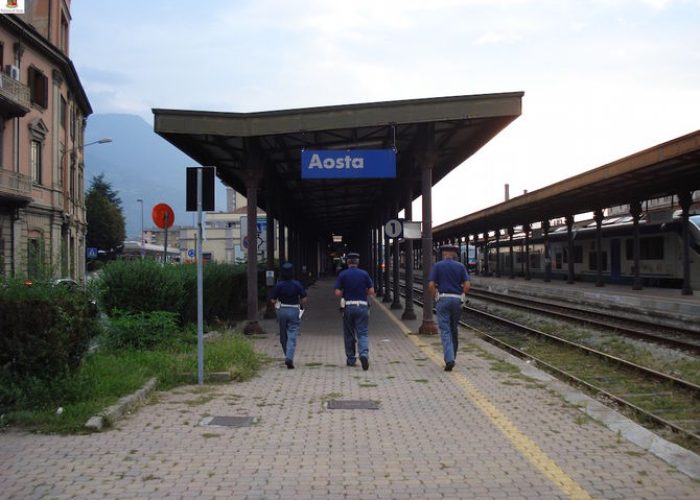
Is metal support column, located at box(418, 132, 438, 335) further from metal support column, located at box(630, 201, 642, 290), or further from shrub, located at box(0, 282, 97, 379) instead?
metal support column, located at box(630, 201, 642, 290)

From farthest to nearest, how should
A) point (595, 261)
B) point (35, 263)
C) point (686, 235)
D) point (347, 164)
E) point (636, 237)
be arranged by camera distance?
1. point (595, 261)
2. point (636, 237)
3. point (686, 235)
4. point (347, 164)
5. point (35, 263)

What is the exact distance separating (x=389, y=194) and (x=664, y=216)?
11.6 m

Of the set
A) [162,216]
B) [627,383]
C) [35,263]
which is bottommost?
[627,383]

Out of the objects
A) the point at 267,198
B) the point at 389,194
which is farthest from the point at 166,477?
the point at 389,194

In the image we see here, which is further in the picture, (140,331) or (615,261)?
(615,261)

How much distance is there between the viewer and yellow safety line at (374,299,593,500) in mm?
4484

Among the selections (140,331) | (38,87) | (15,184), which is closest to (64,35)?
(38,87)

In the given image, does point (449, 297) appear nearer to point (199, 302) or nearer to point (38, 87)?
point (199, 302)

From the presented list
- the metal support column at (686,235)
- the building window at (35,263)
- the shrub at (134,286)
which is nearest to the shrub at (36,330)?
the building window at (35,263)

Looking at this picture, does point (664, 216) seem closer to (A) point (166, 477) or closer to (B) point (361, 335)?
(B) point (361, 335)

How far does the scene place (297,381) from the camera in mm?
8383

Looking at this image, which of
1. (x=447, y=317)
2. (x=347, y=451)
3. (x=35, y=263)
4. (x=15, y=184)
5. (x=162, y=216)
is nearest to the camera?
(x=347, y=451)

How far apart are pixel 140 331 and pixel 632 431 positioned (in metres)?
6.96

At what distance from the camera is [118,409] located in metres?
6.20
